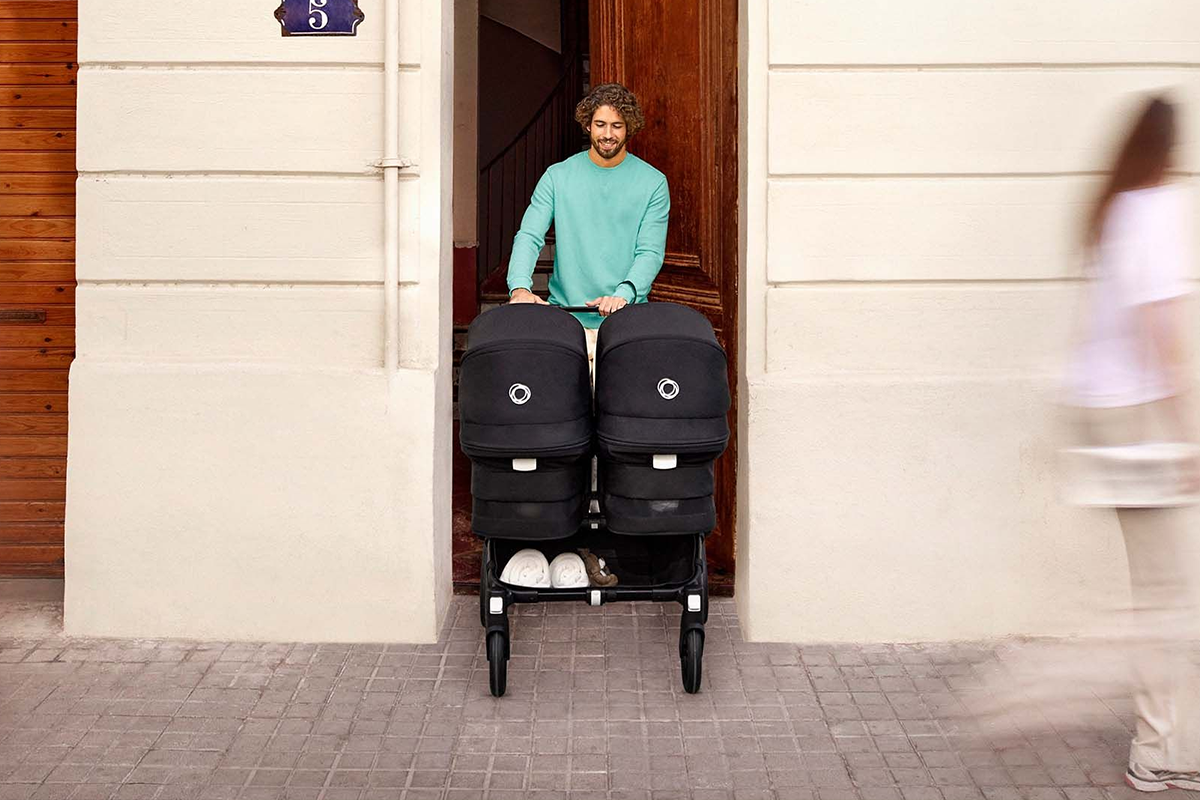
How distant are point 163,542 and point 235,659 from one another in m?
0.65

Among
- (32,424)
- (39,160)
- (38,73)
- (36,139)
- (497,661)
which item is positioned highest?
(38,73)

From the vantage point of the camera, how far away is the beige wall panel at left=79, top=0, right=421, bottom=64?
5066 mm

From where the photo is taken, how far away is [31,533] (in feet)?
20.0

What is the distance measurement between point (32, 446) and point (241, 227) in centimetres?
193

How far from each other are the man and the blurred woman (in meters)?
2.08

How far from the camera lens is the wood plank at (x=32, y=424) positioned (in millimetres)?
6070

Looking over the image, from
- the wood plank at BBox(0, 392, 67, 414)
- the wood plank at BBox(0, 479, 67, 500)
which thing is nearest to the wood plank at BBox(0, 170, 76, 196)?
the wood plank at BBox(0, 392, 67, 414)

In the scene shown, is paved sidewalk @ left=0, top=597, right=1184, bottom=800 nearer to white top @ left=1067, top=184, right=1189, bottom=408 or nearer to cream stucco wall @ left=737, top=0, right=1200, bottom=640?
cream stucco wall @ left=737, top=0, right=1200, bottom=640

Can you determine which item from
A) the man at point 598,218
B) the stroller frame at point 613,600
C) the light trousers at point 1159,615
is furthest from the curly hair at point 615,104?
the light trousers at point 1159,615

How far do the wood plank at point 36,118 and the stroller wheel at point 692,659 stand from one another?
4039 mm

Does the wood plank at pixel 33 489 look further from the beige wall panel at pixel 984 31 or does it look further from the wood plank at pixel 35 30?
the beige wall panel at pixel 984 31

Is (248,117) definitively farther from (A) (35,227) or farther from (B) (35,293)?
(B) (35,293)

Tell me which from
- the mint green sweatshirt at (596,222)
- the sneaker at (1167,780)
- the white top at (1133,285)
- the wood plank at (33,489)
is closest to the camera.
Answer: the white top at (1133,285)

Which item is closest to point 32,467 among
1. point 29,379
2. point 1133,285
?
point 29,379
